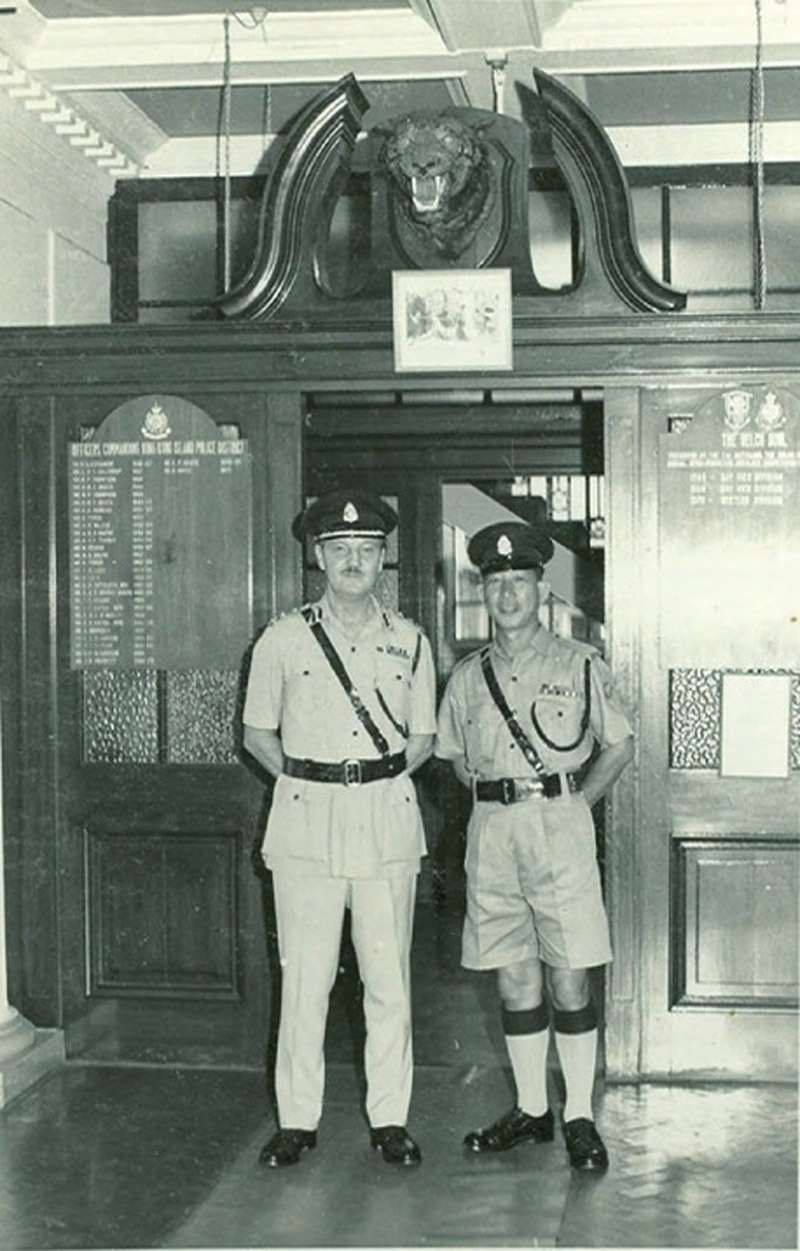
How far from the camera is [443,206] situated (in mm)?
4992

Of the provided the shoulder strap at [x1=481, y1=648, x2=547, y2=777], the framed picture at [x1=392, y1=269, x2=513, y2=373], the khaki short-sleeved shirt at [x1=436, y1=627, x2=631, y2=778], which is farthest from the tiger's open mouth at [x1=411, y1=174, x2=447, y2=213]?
the shoulder strap at [x1=481, y1=648, x2=547, y2=777]

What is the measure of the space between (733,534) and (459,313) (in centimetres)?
115

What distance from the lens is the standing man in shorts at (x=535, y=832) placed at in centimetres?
432

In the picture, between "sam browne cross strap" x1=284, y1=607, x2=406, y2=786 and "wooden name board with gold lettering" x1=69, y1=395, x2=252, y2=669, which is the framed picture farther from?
"sam browne cross strap" x1=284, y1=607, x2=406, y2=786

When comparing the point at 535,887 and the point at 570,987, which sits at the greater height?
the point at 535,887

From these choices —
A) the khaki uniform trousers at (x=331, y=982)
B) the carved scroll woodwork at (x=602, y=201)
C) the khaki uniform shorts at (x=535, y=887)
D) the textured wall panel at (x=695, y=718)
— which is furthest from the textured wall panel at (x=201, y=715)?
the carved scroll woodwork at (x=602, y=201)

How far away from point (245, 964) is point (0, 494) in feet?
5.97

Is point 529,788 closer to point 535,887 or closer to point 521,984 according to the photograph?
point 535,887

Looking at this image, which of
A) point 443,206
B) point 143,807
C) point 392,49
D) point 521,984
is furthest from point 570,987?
point 392,49

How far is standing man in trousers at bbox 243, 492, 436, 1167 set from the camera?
4328 millimetres

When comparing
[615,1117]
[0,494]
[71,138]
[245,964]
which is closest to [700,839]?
[615,1117]

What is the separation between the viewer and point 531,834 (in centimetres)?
434

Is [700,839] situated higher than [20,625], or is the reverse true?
[20,625]

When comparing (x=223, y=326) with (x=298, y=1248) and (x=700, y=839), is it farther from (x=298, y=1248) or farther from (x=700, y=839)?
(x=298, y=1248)
